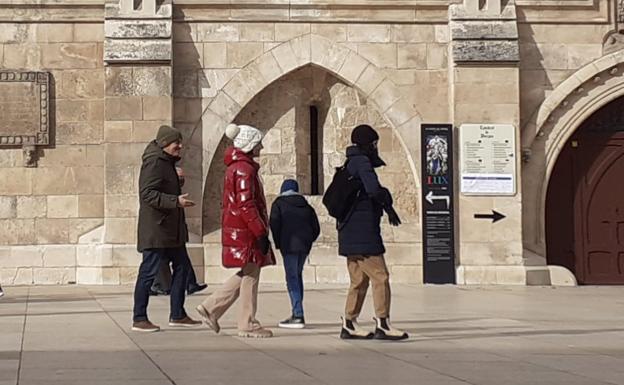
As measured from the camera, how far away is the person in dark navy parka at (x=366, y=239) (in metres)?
10.0

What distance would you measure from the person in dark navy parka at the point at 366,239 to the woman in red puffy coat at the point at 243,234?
2.41 ft

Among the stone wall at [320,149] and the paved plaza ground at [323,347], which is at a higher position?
the stone wall at [320,149]

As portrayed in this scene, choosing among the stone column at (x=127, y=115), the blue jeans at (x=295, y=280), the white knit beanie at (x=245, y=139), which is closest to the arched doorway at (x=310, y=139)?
the stone column at (x=127, y=115)

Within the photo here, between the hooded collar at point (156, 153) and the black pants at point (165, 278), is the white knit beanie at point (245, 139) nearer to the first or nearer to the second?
the hooded collar at point (156, 153)

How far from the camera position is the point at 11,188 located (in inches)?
722

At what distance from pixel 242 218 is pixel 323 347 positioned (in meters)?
1.38

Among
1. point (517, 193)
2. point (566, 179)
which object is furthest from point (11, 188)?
point (566, 179)

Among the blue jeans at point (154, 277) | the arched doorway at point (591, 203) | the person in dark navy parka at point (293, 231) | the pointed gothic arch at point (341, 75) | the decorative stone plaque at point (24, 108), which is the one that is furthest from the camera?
the arched doorway at point (591, 203)

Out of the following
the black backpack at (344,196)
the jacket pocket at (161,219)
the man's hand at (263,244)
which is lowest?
the man's hand at (263,244)

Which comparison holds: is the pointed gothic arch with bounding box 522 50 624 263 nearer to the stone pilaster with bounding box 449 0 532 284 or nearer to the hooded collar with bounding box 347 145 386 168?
the stone pilaster with bounding box 449 0 532 284

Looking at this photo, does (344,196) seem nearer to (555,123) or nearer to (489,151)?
(489,151)

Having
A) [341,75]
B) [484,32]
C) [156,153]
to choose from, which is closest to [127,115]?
[341,75]

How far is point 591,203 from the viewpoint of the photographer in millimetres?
19750

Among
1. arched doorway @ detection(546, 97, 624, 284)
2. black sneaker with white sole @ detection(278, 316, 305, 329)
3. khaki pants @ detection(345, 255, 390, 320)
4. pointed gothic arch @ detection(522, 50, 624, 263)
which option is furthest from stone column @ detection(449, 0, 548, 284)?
khaki pants @ detection(345, 255, 390, 320)
